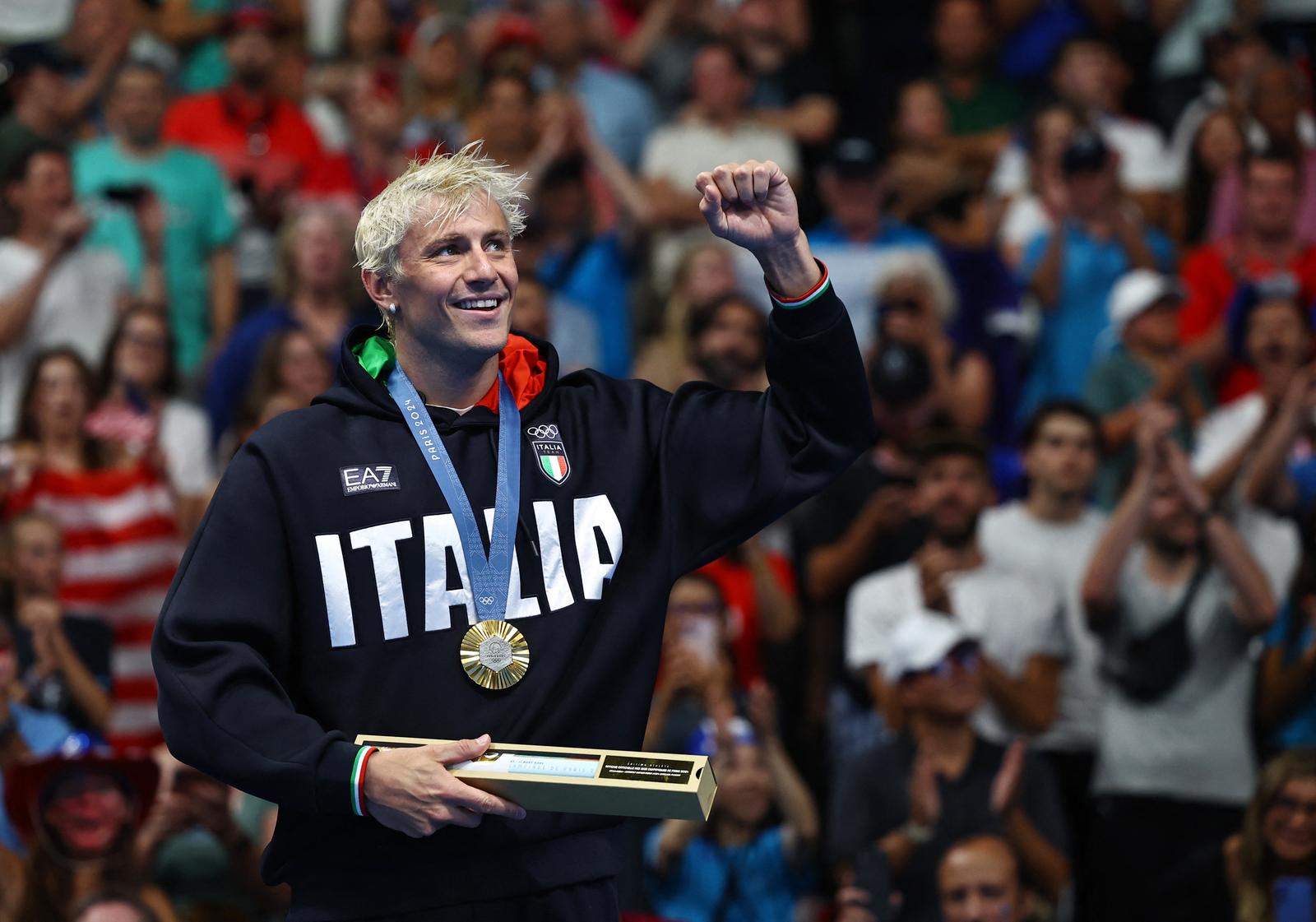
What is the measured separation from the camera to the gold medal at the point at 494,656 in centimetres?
321

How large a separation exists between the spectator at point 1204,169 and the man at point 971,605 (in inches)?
113

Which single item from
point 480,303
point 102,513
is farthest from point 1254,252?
point 480,303

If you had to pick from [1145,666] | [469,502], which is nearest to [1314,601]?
[1145,666]

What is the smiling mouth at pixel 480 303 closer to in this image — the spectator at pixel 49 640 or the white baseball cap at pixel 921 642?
the white baseball cap at pixel 921 642

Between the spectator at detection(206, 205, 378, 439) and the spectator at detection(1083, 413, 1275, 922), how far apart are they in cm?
321

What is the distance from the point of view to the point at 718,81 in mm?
9344

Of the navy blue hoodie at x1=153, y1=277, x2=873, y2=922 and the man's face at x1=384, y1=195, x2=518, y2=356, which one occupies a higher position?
the man's face at x1=384, y1=195, x2=518, y2=356

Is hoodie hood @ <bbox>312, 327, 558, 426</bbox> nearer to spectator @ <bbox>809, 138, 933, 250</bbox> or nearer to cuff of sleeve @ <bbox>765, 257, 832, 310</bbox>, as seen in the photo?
cuff of sleeve @ <bbox>765, 257, 832, 310</bbox>

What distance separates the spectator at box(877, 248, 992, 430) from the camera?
7988mm

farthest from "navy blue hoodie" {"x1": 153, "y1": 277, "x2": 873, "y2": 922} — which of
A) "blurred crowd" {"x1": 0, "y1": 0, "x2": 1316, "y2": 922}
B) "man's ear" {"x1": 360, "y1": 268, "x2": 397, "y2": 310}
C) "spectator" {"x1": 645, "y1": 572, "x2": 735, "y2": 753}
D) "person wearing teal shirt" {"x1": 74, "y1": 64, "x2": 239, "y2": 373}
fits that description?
"person wearing teal shirt" {"x1": 74, "y1": 64, "x2": 239, "y2": 373}

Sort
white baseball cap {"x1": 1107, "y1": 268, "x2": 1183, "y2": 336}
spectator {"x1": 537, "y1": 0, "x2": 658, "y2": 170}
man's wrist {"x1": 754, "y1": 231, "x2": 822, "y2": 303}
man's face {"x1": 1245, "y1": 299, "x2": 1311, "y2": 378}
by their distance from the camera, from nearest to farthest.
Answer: man's wrist {"x1": 754, "y1": 231, "x2": 822, "y2": 303}
man's face {"x1": 1245, "y1": 299, "x2": 1311, "y2": 378}
white baseball cap {"x1": 1107, "y1": 268, "x2": 1183, "y2": 336}
spectator {"x1": 537, "y1": 0, "x2": 658, "y2": 170}

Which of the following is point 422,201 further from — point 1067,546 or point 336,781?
point 1067,546

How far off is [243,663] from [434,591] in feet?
1.15

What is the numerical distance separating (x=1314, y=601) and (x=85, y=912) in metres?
4.28
